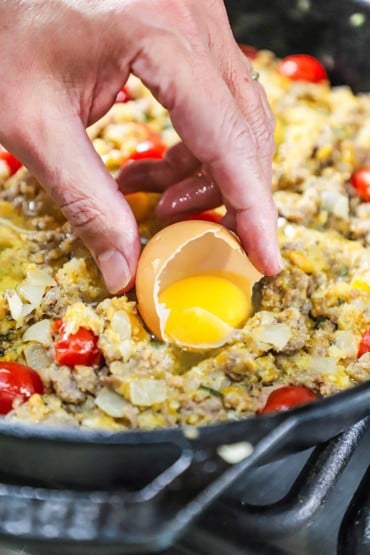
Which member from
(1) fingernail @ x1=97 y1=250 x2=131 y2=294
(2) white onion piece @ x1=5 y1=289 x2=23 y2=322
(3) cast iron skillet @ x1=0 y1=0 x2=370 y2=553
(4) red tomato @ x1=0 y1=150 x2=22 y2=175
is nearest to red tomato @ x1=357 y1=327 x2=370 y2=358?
(3) cast iron skillet @ x1=0 y1=0 x2=370 y2=553

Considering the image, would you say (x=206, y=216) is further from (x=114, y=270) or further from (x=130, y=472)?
(x=130, y=472)

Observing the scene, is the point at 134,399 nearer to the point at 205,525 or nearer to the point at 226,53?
the point at 205,525

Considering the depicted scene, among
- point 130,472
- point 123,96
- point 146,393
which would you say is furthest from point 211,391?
point 123,96

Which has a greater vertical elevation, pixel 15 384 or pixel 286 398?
pixel 15 384

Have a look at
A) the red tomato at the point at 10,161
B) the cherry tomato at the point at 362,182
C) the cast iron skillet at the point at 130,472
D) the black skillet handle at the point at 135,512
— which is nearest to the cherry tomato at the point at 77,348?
the cast iron skillet at the point at 130,472

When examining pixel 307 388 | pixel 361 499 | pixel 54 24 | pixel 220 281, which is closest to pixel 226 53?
pixel 54 24

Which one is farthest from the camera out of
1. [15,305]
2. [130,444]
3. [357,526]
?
[15,305]

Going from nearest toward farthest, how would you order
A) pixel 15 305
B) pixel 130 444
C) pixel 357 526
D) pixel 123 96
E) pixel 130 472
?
pixel 130 444 < pixel 130 472 < pixel 357 526 < pixel 15 305 < pixel 123 96
